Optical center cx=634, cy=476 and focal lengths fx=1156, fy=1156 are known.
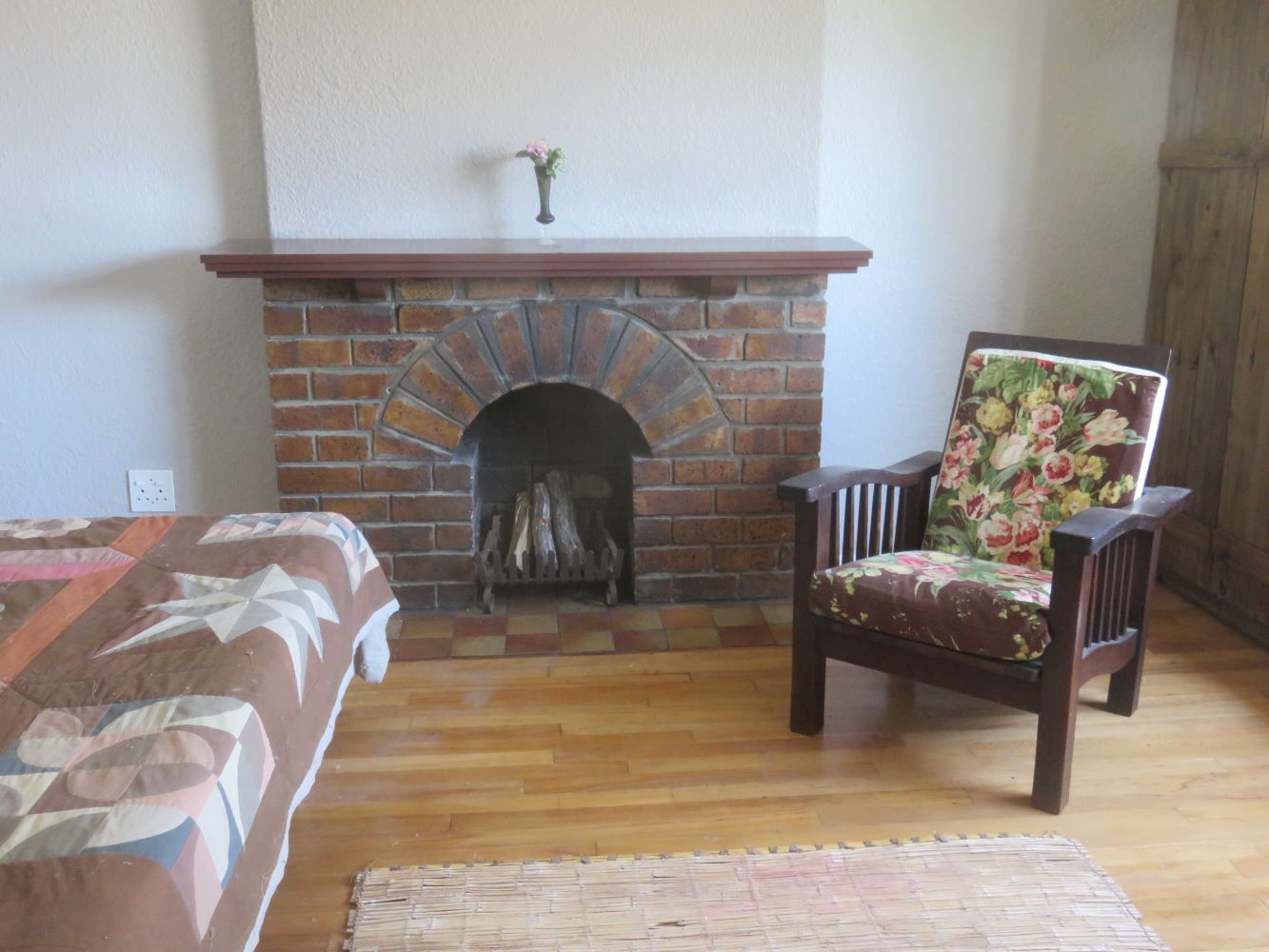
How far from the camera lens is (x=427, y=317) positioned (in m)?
2.95

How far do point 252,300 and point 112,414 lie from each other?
0.51m

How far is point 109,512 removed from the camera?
3.30 m

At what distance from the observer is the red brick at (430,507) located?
309cm

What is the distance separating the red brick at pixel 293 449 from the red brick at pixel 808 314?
4.30ft

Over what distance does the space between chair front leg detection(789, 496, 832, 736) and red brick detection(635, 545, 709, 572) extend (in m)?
0.72

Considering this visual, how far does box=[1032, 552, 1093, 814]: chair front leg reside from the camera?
2.13 m

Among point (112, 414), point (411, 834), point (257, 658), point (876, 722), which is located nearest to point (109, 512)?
point (112, 414)

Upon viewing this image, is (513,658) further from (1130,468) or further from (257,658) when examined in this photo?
(1130,468)

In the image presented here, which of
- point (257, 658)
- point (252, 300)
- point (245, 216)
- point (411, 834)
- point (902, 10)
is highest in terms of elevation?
point (902, 10)

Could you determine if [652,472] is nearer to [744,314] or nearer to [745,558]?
[745,558]

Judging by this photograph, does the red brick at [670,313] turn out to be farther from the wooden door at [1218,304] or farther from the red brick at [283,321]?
the wooden door at [1218,304]

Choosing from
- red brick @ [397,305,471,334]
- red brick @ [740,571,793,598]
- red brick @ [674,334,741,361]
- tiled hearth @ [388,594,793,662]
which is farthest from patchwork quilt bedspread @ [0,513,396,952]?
red brick @ [740,571,793,598]

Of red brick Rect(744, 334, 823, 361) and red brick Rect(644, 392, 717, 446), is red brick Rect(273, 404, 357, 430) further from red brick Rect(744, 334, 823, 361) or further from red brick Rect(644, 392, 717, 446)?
red brick Rect(744, 334, 823, 361)

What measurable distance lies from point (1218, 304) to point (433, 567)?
2224 mm
